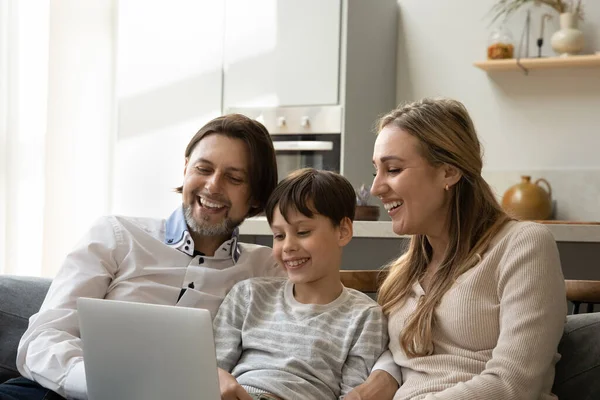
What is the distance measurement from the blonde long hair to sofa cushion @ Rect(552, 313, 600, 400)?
0.26 metres

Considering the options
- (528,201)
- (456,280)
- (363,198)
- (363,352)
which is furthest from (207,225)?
(528,201)

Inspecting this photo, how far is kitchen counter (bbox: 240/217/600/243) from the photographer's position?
3.12 meters

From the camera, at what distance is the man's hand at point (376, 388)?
5.53 feet

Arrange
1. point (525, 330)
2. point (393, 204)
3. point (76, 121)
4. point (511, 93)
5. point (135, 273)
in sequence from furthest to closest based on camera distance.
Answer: point (76, 121) < point (511, 93) < point (135, 273) < point (393, 204) < point (525, 330)

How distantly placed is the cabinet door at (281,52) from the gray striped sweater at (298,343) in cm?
246

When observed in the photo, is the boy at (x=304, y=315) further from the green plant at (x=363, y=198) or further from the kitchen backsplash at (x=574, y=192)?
the kitchen backsplash at (x=574, y=192)

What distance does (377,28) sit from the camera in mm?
4500

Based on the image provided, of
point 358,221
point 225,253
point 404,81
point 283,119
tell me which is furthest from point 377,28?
point 225,253

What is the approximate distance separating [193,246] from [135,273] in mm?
157

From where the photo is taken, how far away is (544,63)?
13.9 ft

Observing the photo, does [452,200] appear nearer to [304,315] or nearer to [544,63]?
[304,315]

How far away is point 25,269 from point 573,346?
3104 mm

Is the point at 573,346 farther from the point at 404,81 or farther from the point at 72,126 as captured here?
the point at 72,126

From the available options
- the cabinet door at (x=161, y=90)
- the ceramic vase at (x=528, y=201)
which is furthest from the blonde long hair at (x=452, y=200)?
the cabinet door at (x=161, y=90)
